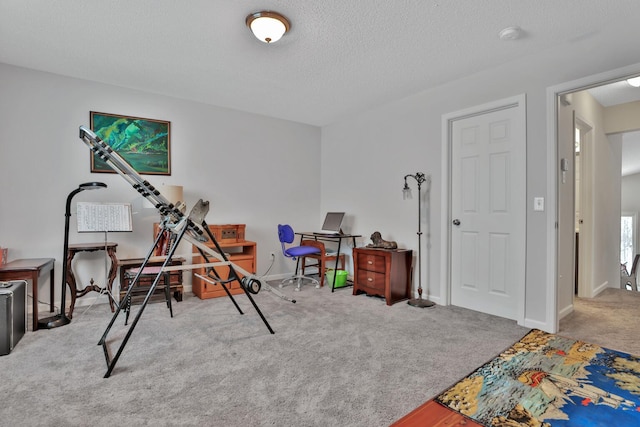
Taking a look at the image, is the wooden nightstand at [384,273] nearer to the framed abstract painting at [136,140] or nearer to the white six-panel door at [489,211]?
the white six-panel door at [489,211]

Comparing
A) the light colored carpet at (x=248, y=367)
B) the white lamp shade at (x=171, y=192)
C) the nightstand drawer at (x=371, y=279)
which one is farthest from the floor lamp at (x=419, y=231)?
the white lamp shade at (x=171, y=192)

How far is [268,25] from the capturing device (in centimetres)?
243

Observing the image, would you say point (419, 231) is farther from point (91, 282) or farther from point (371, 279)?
point (91, 282)

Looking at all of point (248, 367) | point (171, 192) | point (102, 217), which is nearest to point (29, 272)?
point (102, 217)

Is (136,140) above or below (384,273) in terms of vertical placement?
above

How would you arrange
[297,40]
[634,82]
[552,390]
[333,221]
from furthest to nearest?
[333,221] → [634,82] → [297,40] → [552,390]

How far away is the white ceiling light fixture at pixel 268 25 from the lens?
2.36 m

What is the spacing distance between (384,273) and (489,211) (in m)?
1.30

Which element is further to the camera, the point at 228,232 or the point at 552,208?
the point at 228,232

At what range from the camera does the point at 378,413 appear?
1.71 m

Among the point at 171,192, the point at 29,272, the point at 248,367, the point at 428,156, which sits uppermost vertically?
the point at 428,156

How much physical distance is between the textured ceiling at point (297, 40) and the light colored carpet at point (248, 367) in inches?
97.5

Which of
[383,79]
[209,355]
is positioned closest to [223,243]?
[209,355]

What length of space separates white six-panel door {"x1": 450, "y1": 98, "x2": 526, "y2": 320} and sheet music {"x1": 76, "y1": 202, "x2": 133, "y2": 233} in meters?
3.57
